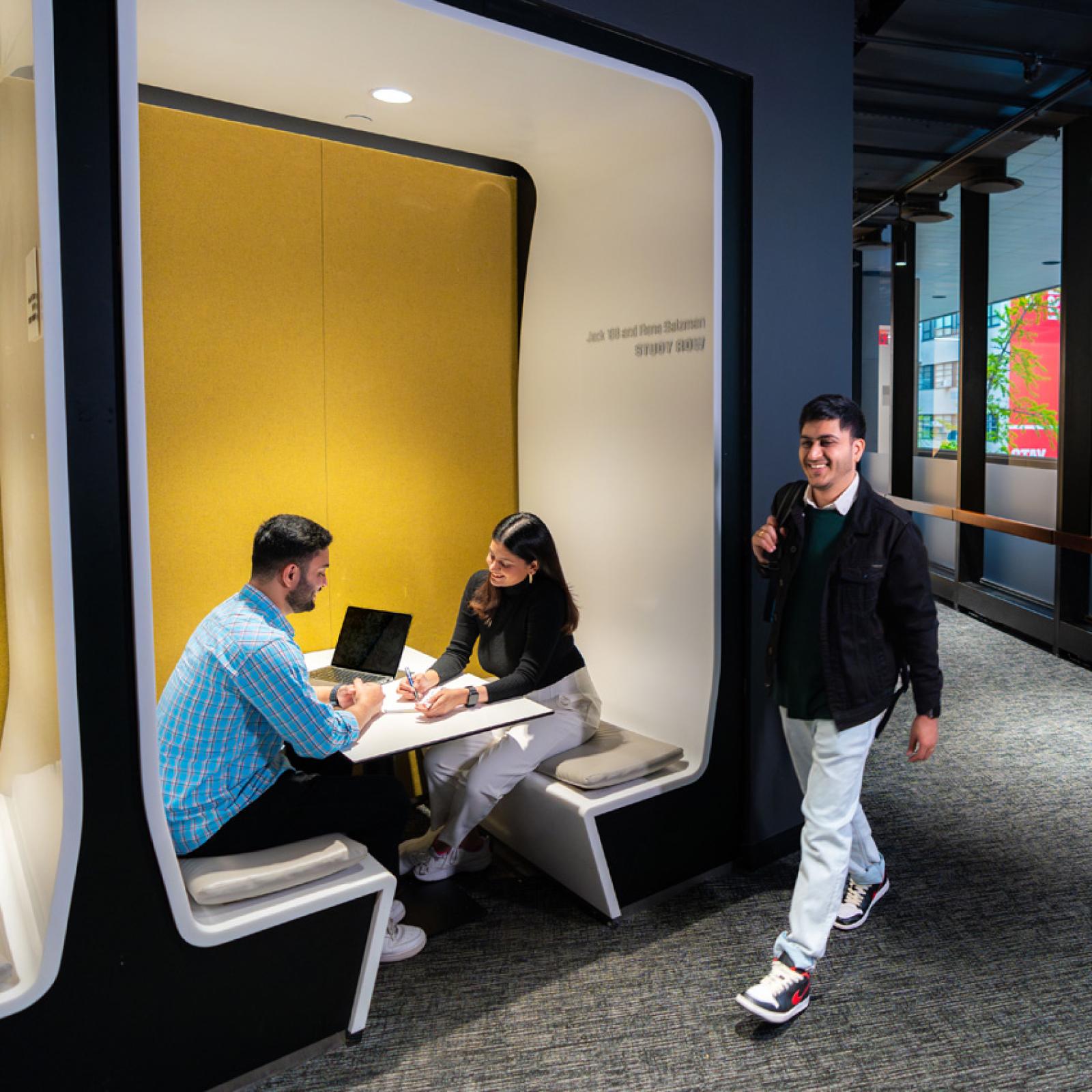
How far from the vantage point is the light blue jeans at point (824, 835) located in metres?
2.59

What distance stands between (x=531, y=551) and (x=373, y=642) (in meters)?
0.66

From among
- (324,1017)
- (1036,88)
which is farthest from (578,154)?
(1036,88)

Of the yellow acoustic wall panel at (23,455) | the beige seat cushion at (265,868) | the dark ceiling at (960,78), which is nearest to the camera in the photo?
A: the yellow acoustic wall panel at (23,455)

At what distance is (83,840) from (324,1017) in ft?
2.72

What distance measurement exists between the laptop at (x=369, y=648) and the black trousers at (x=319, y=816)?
537 millimetres

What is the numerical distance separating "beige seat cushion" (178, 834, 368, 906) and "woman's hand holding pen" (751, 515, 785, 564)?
4.75 feet

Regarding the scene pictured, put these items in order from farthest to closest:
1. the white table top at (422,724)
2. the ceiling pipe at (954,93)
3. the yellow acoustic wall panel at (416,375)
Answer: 1. the ceiling pipe at (954,93)
2. the yellow acoustic wall panel at (416,375)
3. the white table top at (422,724)

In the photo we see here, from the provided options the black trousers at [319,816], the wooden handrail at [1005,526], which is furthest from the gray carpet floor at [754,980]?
the wooden handrail at [1005,526]

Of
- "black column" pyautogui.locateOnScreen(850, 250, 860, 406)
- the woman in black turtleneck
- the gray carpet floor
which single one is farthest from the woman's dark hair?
"black column" pyautogui.locateOnScreen(850, 250, 860, 406)

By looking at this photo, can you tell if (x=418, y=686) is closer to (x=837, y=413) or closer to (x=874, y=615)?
(x=874, y=615)

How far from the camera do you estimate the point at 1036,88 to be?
18.3ft

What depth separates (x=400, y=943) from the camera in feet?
9.32

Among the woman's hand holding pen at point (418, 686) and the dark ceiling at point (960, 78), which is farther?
the dark ceiling at point (960, 78)

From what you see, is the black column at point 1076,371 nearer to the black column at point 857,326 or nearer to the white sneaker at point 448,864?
the black column at point 857,326
